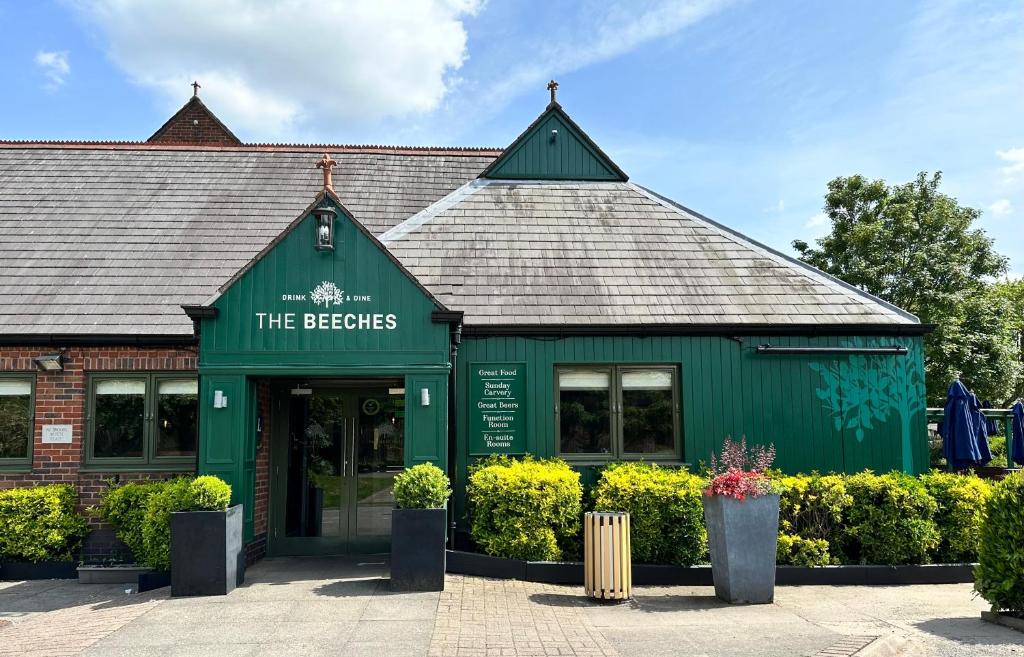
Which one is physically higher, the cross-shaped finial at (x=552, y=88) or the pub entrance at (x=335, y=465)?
the cross-shaped finial at (x=552, y=88)

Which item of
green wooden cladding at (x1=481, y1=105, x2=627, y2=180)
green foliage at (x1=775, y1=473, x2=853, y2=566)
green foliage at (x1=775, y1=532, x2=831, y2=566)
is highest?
green wooden cladding at (x1=481, y1=105, x2=627, y2=180)

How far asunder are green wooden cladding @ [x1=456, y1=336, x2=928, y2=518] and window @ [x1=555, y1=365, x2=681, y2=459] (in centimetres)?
18

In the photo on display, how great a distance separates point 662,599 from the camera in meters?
8.44

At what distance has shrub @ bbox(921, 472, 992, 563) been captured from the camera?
9633mm

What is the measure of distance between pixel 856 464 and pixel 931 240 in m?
16.2

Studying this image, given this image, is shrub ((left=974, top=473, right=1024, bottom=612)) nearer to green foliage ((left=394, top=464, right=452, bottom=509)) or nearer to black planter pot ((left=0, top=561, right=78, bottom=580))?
green foliage ((left=394, top=464, right=452, bottom=509))

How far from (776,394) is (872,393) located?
141cm

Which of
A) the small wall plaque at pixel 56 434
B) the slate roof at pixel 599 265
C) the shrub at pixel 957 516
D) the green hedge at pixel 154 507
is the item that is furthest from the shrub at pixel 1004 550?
the small wall plaque at pixel 56 434

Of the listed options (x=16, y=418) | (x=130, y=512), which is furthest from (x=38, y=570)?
(x=16, y=418)

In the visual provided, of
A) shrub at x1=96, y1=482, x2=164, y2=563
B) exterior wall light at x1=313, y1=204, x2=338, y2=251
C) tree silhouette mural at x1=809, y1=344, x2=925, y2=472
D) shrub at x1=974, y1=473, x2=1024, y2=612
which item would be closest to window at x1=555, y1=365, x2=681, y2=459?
tree silhouette mural at x1=809, y1=344, x2=925, y2=472

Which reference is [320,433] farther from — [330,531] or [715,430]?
[715,430]

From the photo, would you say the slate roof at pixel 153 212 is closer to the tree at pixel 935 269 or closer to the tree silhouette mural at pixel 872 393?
the tree silhouette mural at pixel 872 393

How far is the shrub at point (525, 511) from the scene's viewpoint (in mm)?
9055

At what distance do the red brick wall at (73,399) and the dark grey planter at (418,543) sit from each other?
4.14m
